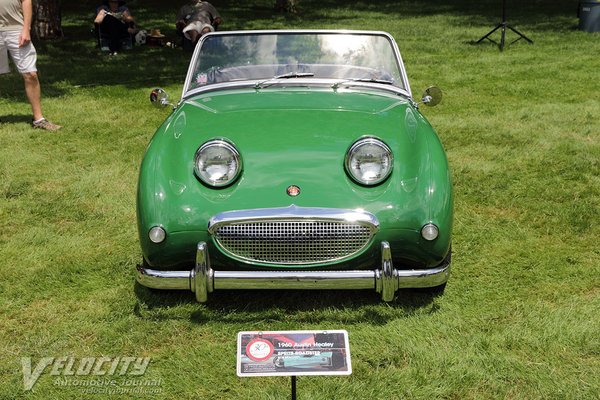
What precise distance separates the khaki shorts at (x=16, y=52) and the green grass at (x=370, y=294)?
29.2 inches

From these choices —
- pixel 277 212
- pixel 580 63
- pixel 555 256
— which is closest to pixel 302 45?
pixel 277 212

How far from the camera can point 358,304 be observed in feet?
12.5

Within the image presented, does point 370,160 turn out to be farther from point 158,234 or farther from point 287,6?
point 287,6

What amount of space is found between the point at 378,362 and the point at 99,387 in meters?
1.27

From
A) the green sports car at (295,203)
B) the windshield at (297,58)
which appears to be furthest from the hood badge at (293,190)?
the windshield at (297,58)

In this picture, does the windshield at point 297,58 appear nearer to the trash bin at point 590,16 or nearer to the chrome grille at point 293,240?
the chrome grille at point 293,240

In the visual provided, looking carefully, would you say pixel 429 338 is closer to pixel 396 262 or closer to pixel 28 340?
pixel 396 262

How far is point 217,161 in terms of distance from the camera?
11.9ft

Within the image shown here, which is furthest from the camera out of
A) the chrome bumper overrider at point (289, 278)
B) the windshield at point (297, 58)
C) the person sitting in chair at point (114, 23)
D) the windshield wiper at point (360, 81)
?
the person sitting in chair at point (114, 23)

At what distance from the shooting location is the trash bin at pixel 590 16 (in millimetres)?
14703

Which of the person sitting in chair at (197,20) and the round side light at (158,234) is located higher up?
the round side light at (158,234)

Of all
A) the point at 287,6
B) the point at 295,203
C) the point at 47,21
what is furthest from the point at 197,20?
the point at 295,203

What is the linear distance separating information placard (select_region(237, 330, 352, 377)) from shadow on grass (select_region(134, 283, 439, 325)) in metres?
1.13

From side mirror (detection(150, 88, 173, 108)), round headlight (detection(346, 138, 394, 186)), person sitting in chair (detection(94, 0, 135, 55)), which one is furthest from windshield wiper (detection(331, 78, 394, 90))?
person sitting in chair (detection(94, 0, 135, 55))
